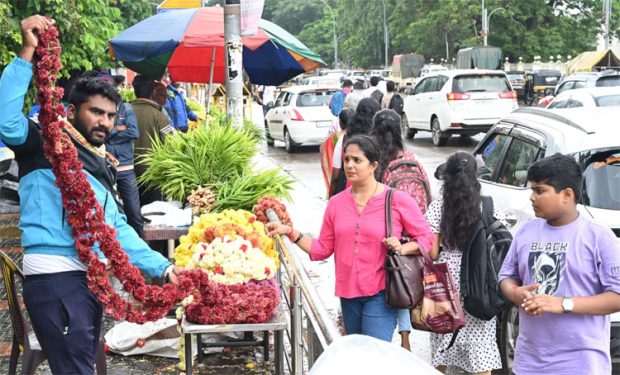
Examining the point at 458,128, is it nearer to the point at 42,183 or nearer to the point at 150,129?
the point at 150,129

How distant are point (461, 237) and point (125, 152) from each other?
4.25 metres

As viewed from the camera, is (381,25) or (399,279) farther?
(381,25)

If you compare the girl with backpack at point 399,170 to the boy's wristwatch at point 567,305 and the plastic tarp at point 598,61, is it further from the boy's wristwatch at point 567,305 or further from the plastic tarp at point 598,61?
the plastic tarp at point 598,61

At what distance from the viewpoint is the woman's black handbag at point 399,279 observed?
16.5ft

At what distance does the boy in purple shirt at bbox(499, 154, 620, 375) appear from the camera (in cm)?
377

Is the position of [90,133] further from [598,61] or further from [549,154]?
[598,61]

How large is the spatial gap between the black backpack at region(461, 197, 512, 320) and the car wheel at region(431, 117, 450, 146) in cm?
1700

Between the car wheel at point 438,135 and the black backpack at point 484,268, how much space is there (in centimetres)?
1700

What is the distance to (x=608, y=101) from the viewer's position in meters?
16.6

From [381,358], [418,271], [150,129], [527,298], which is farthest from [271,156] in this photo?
[381,358]

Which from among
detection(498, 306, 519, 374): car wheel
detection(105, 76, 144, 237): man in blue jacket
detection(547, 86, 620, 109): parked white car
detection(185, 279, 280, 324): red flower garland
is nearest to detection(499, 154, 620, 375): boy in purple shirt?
detection(185, 279, 280, 324): red flower garland

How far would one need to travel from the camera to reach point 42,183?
380 cm

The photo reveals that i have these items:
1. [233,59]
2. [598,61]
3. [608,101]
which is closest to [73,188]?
[233,59]

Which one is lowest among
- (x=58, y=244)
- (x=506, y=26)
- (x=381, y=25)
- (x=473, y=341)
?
(x=473, y=341)
